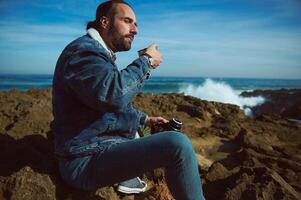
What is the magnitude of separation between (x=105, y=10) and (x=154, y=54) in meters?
0.53

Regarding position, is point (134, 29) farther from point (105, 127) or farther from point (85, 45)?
point (105, 127)

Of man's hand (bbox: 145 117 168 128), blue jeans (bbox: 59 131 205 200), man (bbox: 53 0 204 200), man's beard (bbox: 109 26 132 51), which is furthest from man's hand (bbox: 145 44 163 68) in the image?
man's hand (bbox: 145 117 168 128)

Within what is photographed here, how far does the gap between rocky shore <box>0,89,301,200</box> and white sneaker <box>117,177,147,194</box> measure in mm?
60

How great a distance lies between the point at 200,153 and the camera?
6672 millimetres

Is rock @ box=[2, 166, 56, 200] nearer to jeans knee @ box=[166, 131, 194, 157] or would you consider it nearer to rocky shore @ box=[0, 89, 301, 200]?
rocky shore @ box=[0, 89, 301, 200]

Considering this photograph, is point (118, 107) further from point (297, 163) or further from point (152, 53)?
point (297, 163)

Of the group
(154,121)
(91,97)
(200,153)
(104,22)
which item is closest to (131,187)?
(154,121)

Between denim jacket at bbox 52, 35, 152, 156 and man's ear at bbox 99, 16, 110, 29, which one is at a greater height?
man's ear at bbox 99, 16, 110, 29

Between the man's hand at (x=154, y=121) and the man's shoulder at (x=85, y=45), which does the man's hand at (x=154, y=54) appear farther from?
the man's hand at (x=154, y=121)

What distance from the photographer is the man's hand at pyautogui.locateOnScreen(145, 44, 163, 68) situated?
253 cm

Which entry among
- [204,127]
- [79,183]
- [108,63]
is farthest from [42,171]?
[204,127]

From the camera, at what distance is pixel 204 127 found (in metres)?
8.41

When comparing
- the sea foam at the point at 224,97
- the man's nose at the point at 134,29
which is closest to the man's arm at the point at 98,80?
the man's nose at the point at 134,29

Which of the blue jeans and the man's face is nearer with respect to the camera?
the blue jeans
